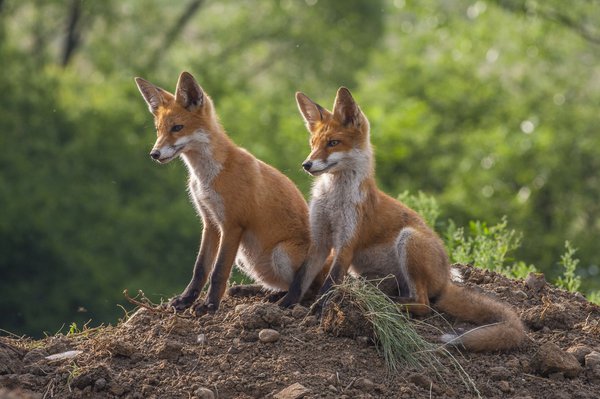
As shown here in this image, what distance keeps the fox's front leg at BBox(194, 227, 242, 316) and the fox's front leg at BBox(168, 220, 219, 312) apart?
0.86ft

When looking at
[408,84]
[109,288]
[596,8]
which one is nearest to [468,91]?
[408,84]

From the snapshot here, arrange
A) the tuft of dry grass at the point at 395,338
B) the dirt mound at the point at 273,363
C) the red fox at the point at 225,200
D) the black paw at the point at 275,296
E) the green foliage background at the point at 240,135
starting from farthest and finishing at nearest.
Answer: the green foliage background at the point at 240,135
the black paw at the point at 275,296
the red fox at the point at 225,200
the tuft of dry grass at the point at 395,338
the dirt mound at the point at 273,363

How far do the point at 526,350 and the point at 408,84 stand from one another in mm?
28951

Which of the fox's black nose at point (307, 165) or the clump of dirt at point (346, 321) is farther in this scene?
the fox's black nose at point (307, 165)

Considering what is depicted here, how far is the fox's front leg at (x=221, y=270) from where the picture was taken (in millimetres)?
8859

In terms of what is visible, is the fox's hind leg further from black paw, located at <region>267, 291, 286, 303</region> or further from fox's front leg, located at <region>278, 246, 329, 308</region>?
black paw, located at <region>267, 291, 286, 303</region>

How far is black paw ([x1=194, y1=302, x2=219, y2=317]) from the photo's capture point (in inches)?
345

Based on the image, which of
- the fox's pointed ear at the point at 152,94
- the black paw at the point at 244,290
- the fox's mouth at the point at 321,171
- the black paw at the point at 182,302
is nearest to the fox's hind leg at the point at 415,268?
the fox's mouth at the point at 321,171

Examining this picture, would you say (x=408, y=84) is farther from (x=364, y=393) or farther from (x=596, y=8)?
(x=364, y=393)

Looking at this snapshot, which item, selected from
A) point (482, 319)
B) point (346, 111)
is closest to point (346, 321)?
point (482, 319)

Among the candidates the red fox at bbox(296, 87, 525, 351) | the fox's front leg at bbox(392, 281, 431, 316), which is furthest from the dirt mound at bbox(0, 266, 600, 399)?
the red fox at bbox(296, 87, 525, 351)

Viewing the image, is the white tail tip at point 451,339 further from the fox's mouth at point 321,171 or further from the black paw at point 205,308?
the black paw at point 205,308

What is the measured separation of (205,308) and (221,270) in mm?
346

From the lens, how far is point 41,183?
35.9 meters
